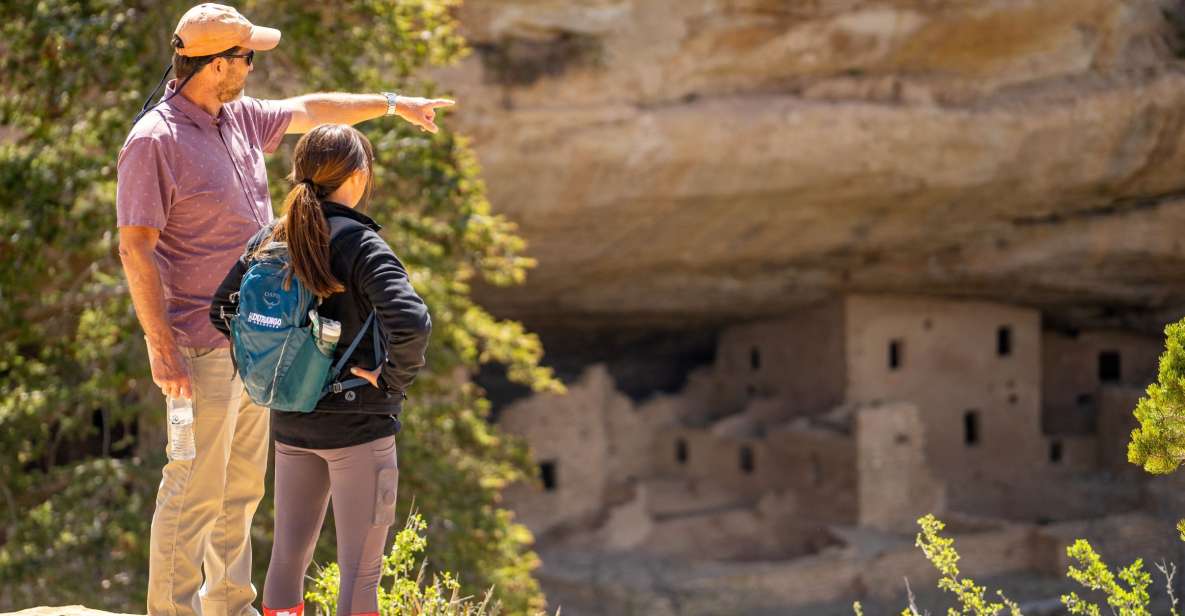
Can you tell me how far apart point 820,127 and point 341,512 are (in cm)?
987

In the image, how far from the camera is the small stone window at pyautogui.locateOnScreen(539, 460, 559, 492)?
51.8 ft

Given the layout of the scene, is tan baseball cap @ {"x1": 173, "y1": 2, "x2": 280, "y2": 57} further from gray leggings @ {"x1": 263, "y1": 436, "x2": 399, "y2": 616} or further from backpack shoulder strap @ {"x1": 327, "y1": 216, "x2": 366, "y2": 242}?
gray leggings @ {"x1": 263, "y1": 436, "x2": 399, "y2": 616}

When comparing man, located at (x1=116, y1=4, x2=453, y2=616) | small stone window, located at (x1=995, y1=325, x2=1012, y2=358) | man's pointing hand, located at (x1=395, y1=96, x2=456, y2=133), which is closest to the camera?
man, located at (x1=116, y1=4, x2=453, y2=616)

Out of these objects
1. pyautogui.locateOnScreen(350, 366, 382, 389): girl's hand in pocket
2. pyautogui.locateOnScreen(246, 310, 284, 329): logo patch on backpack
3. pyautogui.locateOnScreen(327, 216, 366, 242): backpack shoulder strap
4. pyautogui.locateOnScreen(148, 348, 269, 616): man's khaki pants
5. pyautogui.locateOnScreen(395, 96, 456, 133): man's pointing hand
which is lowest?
pyautogui.locateOnScreen(148, 348, 269, 616): man's khaki pants

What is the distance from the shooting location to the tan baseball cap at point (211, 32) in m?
3.49

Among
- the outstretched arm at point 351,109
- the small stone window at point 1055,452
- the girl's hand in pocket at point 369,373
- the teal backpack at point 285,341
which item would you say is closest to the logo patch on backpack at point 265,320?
the teal backpack at point 285,341

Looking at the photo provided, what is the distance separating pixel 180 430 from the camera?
351 centimetres

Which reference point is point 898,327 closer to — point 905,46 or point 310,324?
point 905,46

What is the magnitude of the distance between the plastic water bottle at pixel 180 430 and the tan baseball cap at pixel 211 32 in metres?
0.95

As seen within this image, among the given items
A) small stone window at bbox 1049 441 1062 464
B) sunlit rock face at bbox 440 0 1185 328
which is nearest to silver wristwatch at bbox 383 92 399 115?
sunlit rock face at bbox 440 0 1185 328

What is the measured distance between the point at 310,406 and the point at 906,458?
42.9ft

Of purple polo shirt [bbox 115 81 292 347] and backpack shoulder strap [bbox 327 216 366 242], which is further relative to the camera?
purple polo shirt [bbox 115 81 292 347]

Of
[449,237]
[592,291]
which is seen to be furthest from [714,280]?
[449,237]

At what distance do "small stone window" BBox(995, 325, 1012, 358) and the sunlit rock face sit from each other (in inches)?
85.1
